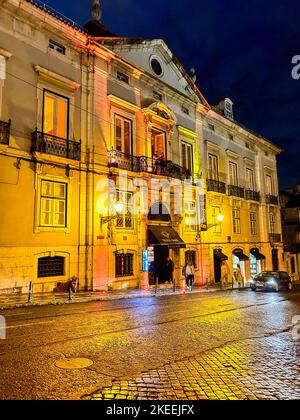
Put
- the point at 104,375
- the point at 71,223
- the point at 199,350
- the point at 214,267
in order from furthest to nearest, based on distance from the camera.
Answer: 1. the point at 214,267
2. the point at 71,223
3. the point at 199,350
4. the point at 104,375

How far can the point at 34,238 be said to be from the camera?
582 inches

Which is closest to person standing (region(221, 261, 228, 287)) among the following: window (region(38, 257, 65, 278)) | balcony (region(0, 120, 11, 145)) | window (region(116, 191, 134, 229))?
window (region(116, 191, 134, 229))

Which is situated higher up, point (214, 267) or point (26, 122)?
point (26, 122)

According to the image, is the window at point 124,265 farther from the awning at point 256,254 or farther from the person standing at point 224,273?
the awning at point 256,254

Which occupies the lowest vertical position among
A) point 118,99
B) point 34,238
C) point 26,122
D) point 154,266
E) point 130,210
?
point 154,266

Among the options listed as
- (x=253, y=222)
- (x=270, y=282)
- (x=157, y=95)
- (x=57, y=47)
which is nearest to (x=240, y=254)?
(x=253, y=222)

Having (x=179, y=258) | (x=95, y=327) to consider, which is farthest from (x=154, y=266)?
(x=95, y=327)

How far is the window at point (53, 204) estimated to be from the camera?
15406 millimetres

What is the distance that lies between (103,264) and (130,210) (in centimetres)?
402

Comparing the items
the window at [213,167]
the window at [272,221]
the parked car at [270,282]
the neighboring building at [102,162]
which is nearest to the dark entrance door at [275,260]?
the window at [272,221]

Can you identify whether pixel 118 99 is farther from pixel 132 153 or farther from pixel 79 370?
pixel 79 370

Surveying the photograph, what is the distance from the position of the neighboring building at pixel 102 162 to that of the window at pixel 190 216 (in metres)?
0.14

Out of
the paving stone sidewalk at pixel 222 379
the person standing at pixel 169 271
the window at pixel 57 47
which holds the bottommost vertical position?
the paving stone sidewalk at pixel 222 379

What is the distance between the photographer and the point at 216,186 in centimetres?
2622
